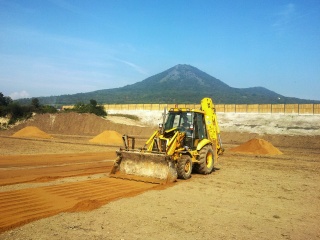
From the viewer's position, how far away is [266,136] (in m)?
38.9

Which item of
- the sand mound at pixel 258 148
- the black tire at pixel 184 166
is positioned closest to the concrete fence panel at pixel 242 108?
the sand mound at pixel 258 148

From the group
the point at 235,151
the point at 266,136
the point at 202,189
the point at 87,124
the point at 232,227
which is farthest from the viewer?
the point at 87,124

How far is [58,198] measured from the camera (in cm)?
834

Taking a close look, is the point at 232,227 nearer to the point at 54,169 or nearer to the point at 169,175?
the point at 169,175

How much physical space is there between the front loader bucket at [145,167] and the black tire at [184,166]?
0.47 meters

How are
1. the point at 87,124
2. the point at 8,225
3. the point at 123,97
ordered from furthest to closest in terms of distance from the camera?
the point at 123,97
the point at 87,124
the point at 8,225

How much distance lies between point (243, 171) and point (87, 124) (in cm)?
3778

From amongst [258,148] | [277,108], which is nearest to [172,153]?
[258,148]

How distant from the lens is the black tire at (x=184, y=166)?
11583 millimetres

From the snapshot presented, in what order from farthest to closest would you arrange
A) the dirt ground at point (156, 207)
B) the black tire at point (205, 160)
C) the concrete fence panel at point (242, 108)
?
the concrete fence panel at point (242, 108) < the black tire at point (205, 160) < the dirt ground at point (156, 207)

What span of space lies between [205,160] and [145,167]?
279 centimetres

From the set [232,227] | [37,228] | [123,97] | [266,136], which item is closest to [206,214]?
[232,227]

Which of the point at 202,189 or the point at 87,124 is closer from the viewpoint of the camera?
the point at 202,189

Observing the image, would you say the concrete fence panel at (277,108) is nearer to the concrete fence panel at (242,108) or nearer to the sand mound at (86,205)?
the concrete fence panel at (242,108)
